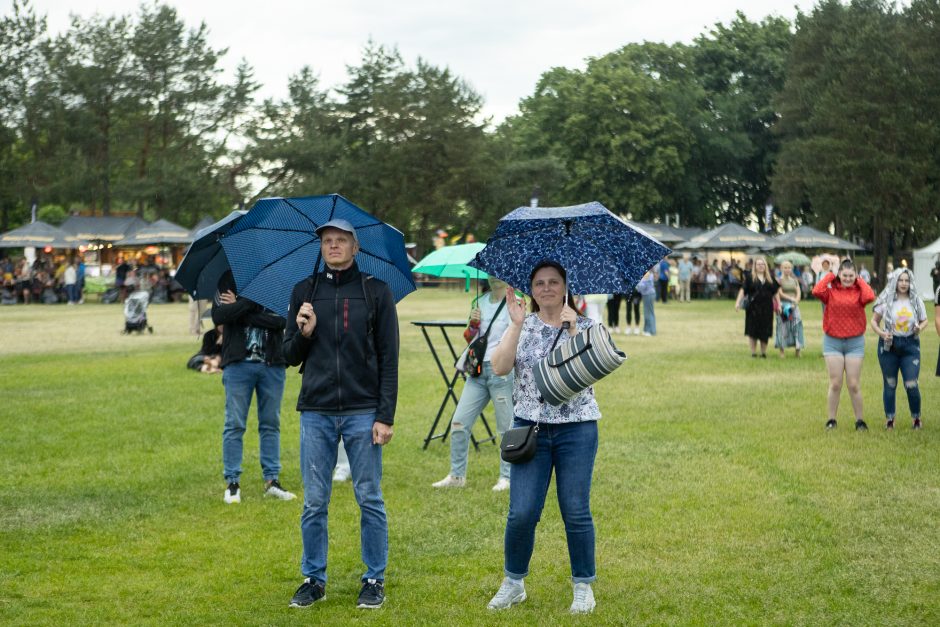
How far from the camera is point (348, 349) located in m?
6.09

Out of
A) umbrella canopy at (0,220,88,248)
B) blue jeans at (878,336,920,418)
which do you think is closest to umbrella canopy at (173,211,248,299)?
blue jeans at (878,336,920,418)

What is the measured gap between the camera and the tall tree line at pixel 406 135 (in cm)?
5325

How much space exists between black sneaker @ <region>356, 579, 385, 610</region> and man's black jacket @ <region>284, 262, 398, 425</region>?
903mm

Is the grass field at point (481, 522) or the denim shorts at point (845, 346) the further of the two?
the denim shorts at point (845, 346)

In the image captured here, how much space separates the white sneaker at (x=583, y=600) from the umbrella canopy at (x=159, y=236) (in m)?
42.7

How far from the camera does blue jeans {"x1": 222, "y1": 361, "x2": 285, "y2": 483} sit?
8891 mm

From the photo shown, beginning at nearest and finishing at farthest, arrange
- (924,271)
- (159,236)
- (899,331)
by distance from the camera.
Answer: (899,331), (924,271), (159,236)

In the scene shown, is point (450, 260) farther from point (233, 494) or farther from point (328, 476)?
point (328, 476)

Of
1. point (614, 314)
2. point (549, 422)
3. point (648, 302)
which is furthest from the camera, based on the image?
point (614, 314)

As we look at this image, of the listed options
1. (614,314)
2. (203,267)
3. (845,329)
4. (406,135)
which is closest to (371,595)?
(203,267)

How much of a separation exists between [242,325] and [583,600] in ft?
12.7

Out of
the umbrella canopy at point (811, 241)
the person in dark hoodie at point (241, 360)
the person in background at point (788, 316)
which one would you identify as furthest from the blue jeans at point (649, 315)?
the umbrella canopy at point (811, 241)

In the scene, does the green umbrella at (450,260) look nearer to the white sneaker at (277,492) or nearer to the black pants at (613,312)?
the white sneaker at (277,492)

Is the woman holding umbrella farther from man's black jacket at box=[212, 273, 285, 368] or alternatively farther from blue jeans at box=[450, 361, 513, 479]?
blue jeans at box=[450, 361, 513, 479]
